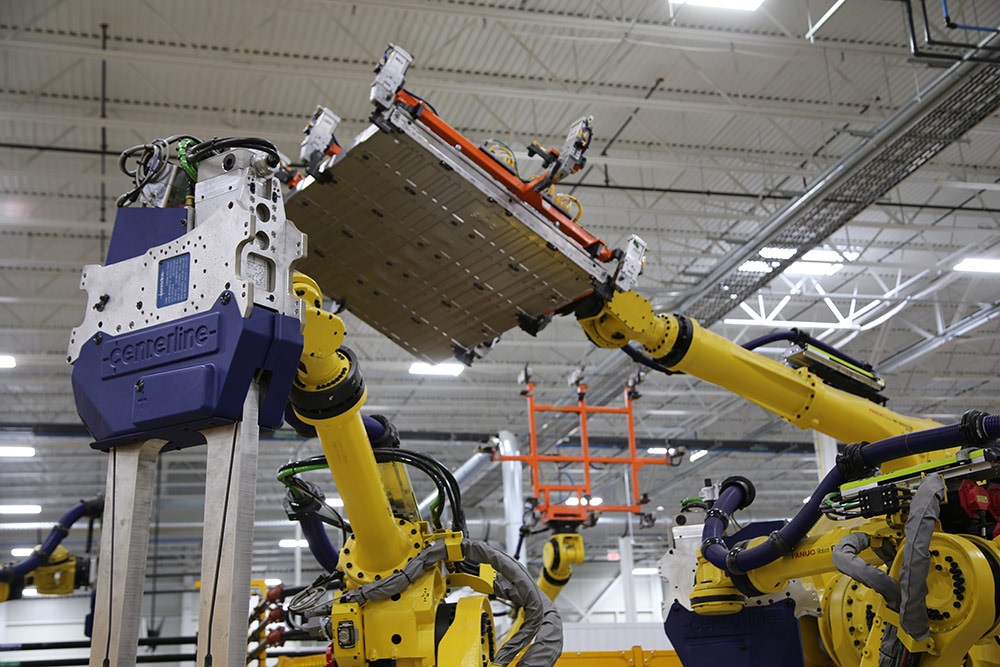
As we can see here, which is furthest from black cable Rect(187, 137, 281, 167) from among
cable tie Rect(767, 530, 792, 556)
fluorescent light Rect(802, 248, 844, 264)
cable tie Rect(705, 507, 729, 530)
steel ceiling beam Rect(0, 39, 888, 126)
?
fluorescent light Rect(802, 248, 844, 264)

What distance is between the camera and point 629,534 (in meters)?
24.4

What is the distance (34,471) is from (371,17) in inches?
811

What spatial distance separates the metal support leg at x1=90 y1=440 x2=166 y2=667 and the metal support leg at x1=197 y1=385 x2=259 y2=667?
285mm

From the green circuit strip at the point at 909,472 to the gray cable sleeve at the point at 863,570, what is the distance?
0.93ft

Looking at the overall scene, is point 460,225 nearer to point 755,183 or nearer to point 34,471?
point 755,183

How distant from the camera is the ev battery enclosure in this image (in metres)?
5.71

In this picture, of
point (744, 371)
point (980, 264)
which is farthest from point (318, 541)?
point (980, 264)

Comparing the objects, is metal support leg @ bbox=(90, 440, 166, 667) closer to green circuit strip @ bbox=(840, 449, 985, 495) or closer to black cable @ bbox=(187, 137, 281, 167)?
black cable @ bbox=(187, 137, 281, 167)

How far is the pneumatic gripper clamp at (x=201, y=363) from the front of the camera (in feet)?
10.0

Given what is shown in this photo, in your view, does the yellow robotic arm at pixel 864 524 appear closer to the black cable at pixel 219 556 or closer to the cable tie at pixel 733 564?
the cable tie at pixel 733 564

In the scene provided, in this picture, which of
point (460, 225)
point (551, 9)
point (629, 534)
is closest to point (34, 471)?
point (629, 534)

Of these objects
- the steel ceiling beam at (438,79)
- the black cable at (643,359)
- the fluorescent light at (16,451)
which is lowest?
the black cable at (643,359)

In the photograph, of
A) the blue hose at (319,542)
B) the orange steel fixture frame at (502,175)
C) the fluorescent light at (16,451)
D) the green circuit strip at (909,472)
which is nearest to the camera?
the green circuit strip at (909,472)

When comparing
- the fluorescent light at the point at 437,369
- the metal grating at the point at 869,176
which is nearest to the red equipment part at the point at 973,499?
the metal grating at the point at 869,176
